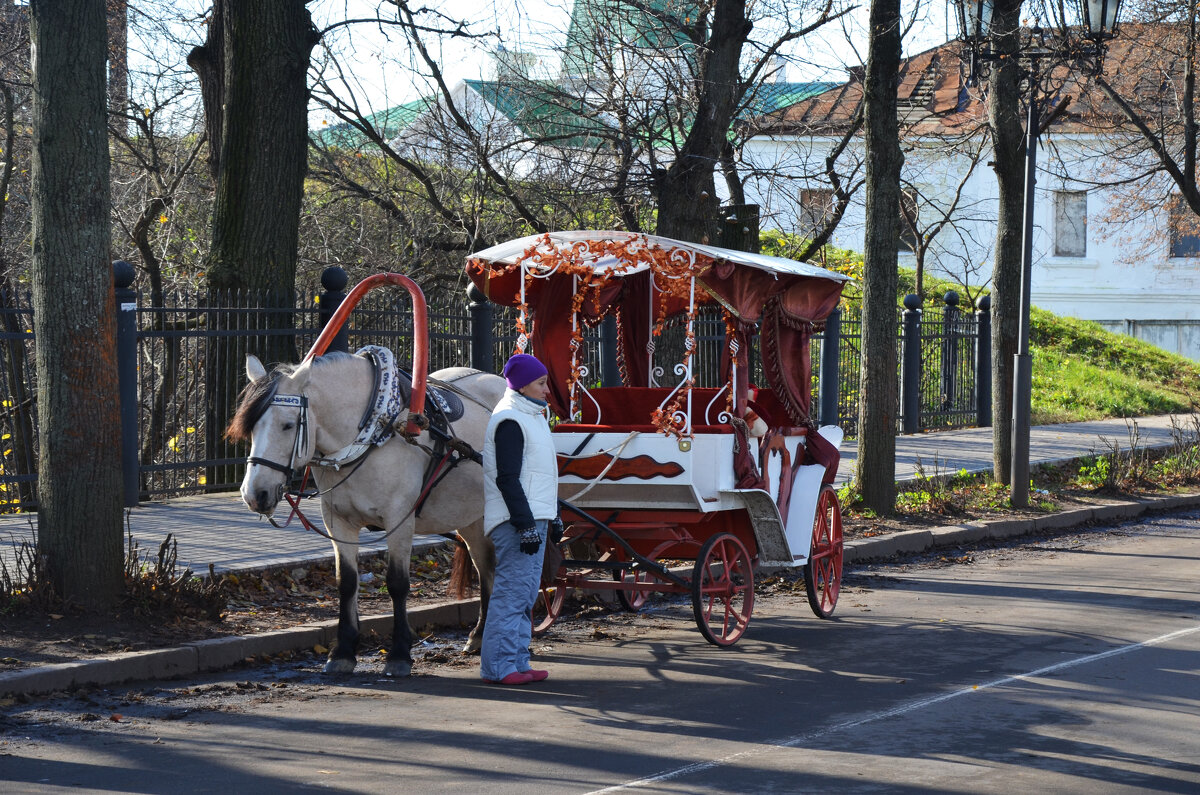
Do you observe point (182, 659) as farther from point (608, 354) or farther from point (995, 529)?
point (608, 354)

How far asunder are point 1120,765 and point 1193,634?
352 cm

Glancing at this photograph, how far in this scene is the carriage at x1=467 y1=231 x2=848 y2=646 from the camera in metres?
8.84

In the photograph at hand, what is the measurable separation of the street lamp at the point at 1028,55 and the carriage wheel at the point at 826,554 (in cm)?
574

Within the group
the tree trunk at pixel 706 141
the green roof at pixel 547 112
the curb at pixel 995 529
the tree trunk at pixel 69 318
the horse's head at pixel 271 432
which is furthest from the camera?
the green roof at pixel 547 112

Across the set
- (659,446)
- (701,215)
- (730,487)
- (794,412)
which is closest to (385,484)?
(659,446)

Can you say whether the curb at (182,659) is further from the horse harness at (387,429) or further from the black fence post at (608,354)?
the black fence post at (608,354)

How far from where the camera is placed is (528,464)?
25.7ft

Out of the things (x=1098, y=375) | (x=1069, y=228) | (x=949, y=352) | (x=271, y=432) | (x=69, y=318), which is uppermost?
(x=1069, y=228)

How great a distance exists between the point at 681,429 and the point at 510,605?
185 cm

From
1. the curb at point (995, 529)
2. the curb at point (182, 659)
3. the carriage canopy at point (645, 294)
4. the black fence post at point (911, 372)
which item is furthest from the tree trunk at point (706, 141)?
the black fence post at point (911, 372)

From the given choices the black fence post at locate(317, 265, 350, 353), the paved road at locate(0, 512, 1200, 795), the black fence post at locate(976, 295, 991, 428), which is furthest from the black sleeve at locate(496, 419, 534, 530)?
the black fence post at locate(976, 295, 991, 428)

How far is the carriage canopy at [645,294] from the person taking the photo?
8.86 metres

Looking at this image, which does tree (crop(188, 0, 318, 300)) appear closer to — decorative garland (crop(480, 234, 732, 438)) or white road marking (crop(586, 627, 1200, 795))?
decorative garland (crop(480, 234, 732, 438))

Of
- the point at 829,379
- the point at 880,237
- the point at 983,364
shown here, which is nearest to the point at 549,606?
the point at 880,237
